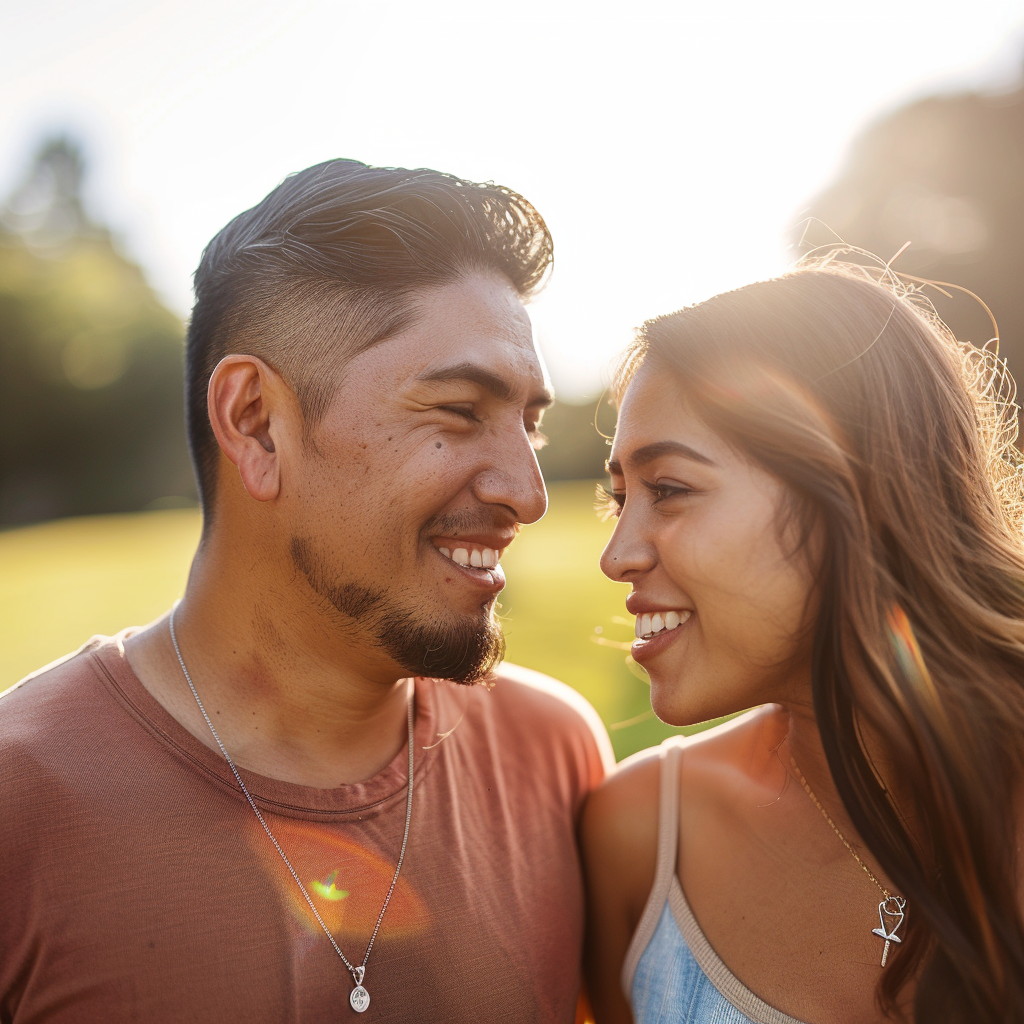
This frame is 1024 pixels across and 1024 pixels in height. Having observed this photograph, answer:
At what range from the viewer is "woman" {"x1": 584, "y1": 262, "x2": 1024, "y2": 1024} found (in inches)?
91.1

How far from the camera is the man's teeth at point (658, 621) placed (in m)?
2.70

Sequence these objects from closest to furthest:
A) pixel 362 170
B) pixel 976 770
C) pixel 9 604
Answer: pixel 976 770 < pixel 362 170 < pixel 9 604

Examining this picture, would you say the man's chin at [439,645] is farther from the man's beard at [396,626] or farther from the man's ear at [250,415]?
the man's ear at [250,415]

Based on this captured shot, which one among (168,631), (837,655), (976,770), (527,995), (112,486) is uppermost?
(168,631)

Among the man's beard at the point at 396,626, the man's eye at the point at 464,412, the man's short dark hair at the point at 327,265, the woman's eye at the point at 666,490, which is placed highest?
the man's short dark hair at the point at 327,265

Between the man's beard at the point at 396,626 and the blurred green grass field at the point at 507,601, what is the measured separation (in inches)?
62.2

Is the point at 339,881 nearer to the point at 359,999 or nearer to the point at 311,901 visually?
the point at 311,901

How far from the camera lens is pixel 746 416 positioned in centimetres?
248

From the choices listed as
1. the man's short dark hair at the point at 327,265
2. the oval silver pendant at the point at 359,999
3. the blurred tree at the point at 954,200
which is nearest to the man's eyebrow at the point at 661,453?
the man's short dark hair at the point at 327,265

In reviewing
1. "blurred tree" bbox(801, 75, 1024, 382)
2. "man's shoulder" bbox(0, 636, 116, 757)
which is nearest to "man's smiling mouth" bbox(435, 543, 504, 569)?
"man's shoulder" bbox(0, 636, 116, 757)

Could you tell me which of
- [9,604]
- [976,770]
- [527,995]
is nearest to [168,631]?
[527,995]

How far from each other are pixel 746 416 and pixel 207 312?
75.0 inches

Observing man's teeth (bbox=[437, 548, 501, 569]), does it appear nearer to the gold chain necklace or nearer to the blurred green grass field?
the gold chain necklace

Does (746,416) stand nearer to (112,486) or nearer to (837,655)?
(837,655)
